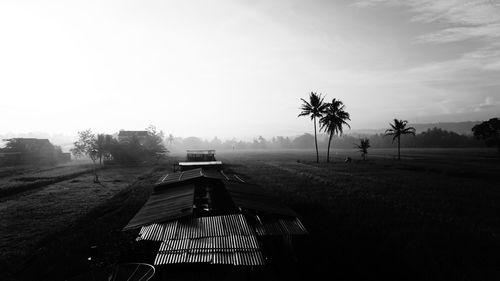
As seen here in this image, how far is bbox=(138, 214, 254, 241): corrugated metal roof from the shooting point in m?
11.7

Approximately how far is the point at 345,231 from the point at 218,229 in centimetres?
784

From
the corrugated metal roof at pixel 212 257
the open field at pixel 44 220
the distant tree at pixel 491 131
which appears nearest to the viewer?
the corrugated metal roof at pixel 212 257

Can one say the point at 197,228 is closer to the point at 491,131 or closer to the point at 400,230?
the point at 400,230

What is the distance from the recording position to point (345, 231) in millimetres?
16328

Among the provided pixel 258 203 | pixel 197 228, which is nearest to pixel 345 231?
pixel 258 203

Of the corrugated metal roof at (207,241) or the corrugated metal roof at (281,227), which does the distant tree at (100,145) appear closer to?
the corrugated metal roof at (207,241)

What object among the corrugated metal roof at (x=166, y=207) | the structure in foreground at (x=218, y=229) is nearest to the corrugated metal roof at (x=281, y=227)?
the structure in foreground at (x=218, y=229)

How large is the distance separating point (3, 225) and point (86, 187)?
1644 cm

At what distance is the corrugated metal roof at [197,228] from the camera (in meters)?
11.7

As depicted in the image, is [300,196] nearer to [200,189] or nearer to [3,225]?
[200,189]

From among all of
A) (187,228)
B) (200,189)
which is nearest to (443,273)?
(187,228)

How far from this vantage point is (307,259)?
1251 centimetres

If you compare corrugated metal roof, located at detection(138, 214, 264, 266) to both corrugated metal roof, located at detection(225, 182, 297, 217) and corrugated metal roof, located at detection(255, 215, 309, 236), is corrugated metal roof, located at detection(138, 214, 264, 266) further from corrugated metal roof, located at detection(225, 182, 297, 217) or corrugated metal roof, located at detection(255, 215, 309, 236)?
corrugated metal roof, located at detection(225, 182, 297, 217)

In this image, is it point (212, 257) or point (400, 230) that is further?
point (400, 230)
